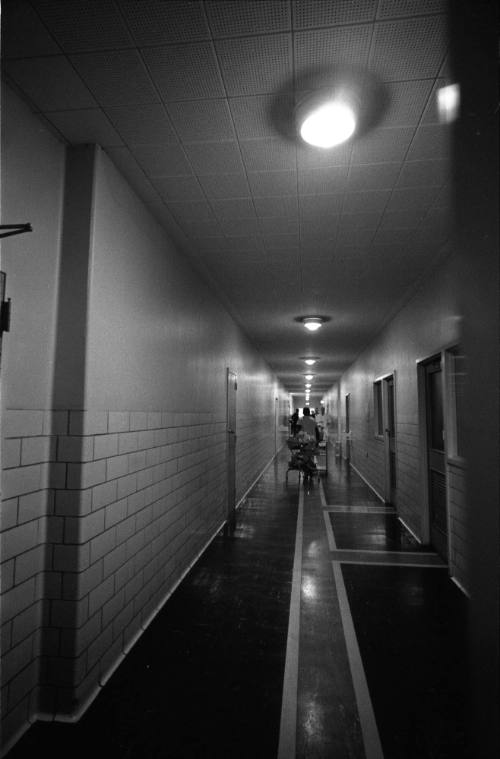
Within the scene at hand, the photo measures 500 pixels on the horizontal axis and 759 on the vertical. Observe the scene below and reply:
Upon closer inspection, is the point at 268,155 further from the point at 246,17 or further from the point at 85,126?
the point at 85,126

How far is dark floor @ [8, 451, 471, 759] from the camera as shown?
2.04 m

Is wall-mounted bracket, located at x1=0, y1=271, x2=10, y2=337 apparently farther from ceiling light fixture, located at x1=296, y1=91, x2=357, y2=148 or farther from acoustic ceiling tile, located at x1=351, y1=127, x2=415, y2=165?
acoustic ceiling tile, located at x1=351, y1=127, x2=415, y2=165

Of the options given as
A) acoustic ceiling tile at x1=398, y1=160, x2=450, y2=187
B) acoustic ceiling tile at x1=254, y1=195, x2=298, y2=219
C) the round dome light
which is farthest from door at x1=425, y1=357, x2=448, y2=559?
the round dome light

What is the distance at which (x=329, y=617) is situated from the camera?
3256 millimetres

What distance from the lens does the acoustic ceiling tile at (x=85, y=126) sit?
2.25 metres

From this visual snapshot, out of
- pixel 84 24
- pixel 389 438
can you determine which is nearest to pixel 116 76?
pixel 84 24

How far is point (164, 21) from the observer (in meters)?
1.74

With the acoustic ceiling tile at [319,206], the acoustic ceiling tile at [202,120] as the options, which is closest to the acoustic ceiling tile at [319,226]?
the acoustic ceiling tile at [319,206]

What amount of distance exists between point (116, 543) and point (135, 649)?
80cm

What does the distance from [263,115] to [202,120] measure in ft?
1.13

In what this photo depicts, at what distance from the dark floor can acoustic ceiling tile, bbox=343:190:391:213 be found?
3262mm

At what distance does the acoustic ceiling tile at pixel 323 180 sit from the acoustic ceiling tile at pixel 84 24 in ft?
4.61

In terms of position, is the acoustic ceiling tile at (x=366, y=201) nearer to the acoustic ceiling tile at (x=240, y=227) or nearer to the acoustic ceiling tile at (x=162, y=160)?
the acoustic ceiling tile at (x=240, y=227)

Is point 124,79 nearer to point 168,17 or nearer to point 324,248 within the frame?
point 168,17
